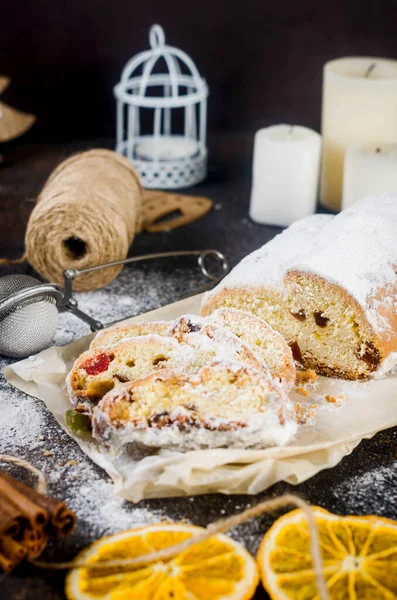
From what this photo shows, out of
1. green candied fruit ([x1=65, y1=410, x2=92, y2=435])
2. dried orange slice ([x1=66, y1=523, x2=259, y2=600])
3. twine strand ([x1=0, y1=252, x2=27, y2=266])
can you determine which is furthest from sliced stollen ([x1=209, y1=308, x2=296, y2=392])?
twine strand ([x1=0, y1=252, x2=27, y2=266])

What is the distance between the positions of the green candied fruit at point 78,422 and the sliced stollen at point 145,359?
5 cm

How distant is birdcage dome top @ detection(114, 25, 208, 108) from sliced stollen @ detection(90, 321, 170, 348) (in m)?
1.58

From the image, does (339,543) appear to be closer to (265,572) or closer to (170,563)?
(265,572)

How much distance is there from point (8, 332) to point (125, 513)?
0.78 m

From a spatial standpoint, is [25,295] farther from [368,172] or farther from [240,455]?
[368,172]

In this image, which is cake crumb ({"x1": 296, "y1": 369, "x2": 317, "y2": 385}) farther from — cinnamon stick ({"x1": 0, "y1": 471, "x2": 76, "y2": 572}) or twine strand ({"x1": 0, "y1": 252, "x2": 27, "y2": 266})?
twine strand ({"x1": 0, "y1": 252, "x2": 27, "y2": 266})

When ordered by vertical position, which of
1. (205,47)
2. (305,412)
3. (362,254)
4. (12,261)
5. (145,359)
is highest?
(205,47)

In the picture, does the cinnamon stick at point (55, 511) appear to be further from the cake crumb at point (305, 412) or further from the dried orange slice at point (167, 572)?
the cake crumb at point (305, 412)

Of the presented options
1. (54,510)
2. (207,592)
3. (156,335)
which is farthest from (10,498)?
(156,335)

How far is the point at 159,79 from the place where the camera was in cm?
409

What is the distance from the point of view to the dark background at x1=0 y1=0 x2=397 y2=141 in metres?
4.09

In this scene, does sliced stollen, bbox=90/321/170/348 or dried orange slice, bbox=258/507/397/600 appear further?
sliced stollen, bbox=90/321/170/348

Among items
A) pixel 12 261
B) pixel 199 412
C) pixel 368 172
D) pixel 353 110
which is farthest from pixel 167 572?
pixel 353 110

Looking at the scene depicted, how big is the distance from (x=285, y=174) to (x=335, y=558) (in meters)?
2.05
